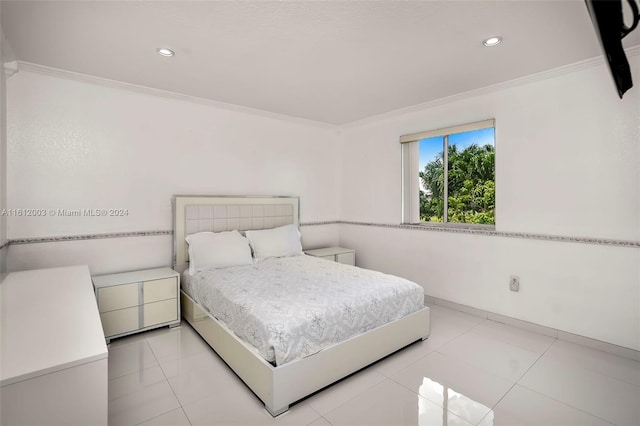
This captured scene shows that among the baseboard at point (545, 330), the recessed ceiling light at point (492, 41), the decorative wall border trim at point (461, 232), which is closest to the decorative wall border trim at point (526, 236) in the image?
the decorative wall border trim at point (461, 232)

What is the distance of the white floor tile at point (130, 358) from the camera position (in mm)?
2380

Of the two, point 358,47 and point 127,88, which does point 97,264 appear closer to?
point 127,88

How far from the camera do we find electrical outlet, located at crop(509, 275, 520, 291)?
10.3ft

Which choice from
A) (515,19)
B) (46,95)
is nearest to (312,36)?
(515,19)

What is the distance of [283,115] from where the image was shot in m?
4.34

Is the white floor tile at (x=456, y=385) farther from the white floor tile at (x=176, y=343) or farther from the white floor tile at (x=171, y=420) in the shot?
the white floor tile at (x=176, y=343)

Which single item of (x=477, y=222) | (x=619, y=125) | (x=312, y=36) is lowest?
(x=477, y=222)

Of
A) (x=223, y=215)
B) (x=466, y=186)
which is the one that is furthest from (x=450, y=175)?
(x=223, y=215)

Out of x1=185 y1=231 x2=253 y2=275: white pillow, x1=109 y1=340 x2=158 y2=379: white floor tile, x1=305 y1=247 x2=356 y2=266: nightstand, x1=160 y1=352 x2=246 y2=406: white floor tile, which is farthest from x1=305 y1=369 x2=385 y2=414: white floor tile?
x1=305 y1=247 x2=356 y2=266: nightstand

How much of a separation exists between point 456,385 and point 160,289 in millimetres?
2664

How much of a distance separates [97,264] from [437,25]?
3.59 meters

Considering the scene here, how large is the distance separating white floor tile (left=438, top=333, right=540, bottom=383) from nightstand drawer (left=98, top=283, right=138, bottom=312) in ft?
9.15

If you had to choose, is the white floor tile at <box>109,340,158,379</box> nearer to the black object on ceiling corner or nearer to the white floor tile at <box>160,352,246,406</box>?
the white floor tile at <box>160,352,246,406</box>

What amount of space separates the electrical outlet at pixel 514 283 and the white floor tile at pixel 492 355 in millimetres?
601
